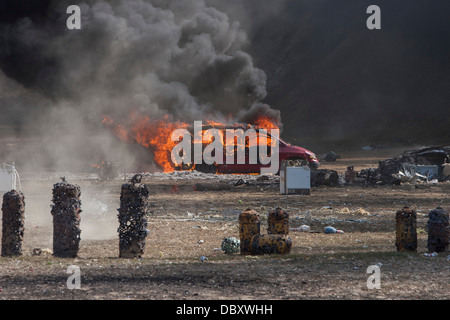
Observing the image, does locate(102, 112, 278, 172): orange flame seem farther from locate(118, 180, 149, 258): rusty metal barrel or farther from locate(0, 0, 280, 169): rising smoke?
locate(118, 180, 149, 258): rusty metal barrel

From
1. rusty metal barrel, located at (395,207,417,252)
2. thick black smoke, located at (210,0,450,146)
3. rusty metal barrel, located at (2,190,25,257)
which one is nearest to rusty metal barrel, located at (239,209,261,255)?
rusty metal barrel, located at (395,207,417,252)

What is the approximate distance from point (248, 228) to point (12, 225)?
336 centimetres

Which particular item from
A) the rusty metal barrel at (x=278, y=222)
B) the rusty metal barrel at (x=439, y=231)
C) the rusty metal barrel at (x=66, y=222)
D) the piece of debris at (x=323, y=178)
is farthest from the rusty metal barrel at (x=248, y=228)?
the piece of debris at (x=323, y=178)

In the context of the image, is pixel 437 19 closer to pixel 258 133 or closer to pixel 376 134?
pixel 376 134

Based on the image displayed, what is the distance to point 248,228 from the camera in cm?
861

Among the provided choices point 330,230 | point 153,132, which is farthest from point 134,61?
point 330,230

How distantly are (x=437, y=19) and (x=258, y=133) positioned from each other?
5239cm

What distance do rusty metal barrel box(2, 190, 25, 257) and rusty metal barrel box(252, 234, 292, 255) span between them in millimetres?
3376

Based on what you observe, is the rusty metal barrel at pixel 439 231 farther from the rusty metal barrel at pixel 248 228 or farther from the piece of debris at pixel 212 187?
the piece of debris at pixel 212 187

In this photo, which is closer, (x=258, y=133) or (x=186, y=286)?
(x=186, y=286)

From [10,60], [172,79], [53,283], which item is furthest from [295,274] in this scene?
[172,79]

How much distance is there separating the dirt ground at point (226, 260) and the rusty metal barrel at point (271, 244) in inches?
9.7

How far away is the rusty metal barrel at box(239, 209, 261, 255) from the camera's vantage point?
8.59m

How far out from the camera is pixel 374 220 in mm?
12836
